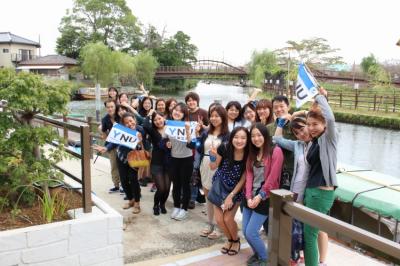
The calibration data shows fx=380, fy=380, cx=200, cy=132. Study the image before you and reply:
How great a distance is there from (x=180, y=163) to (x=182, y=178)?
19 cm

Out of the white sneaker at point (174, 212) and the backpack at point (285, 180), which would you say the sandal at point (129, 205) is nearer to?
the white sneaker at point (174, 212)

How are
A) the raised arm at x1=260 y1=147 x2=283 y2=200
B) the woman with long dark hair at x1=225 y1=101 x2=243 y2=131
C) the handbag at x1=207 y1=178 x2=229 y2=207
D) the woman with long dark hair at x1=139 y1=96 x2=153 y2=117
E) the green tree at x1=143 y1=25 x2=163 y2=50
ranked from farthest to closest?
the green tree at x1=143 y1=25 x2=163 y2=50 < the woman with long dark hair at x1=139 y1=96 x2=153 y2=117 < the woman with long dark hair at x1=225 y1=101 x2=243 y2=131 < the handbag at x1=207 y1=178 x2=229 y2=207 < the raised arm at x1=260 y1=147 x2=283 y2=200

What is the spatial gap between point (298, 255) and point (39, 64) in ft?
162

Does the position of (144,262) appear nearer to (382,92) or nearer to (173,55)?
(382,92)

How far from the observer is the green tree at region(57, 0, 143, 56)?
172 ft

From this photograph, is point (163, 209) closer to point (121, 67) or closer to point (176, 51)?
point (121, 67)

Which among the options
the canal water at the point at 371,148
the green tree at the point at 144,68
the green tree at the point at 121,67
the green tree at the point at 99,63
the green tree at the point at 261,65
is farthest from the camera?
the green tree at the point at 144,68

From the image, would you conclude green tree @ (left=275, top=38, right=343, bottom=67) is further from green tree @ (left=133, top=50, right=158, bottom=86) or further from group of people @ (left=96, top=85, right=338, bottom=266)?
group of people @ (left=96, top=85, right=338, bottom=266)

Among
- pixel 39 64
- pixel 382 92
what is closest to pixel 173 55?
pixel 39 64

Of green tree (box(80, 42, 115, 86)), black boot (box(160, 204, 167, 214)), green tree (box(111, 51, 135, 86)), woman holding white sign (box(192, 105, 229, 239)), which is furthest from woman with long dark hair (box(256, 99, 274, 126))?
green tree (box(111, 51, 135, 86))

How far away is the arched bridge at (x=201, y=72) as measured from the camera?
50531mm

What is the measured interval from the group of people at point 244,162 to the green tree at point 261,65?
40.8m

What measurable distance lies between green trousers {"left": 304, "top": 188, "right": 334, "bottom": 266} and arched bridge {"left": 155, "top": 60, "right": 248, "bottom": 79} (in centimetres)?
4776

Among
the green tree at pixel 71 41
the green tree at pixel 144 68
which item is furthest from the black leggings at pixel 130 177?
the green tree at pixel 71 41
